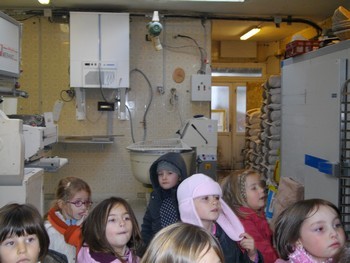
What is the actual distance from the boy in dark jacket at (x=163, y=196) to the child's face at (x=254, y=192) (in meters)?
0.46

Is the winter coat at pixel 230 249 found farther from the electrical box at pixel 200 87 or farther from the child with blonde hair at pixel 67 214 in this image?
the electrical box at pixel 200 87

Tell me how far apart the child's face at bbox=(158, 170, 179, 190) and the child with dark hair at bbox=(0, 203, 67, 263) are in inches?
40.7

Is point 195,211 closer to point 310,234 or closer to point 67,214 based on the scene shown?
point 310,234

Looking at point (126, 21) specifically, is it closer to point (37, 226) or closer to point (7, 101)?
point (7, 101)

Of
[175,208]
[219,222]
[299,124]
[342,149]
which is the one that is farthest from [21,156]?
[299,124]

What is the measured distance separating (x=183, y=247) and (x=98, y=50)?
5.03 m

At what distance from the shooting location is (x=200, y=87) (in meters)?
6.11

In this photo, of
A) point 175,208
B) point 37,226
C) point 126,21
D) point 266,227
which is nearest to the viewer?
point 37,226

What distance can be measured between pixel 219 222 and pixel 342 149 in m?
1.57

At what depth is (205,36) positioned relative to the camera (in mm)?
6285

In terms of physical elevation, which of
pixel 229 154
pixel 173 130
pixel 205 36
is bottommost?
pixel 229 154

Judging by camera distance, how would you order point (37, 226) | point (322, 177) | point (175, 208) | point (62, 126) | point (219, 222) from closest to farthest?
point (37, 226), point (219, 222), point (175, 208), point (322, 177), point (62, 126)

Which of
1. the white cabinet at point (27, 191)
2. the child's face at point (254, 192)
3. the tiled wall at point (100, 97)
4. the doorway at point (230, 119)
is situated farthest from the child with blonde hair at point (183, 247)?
the doorway at point (230, 119)

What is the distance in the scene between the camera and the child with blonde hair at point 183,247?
104cm
